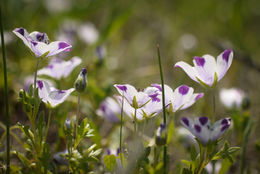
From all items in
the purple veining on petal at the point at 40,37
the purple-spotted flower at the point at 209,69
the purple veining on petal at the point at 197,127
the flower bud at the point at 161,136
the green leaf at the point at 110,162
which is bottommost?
the green leaf at the point at 110,162

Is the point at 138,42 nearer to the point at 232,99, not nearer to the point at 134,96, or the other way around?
the point at 232,99

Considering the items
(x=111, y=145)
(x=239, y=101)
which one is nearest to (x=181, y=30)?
(x=239, y=101)

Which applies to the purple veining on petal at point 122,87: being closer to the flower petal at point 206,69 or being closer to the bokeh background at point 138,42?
the flower petal at point 206,69

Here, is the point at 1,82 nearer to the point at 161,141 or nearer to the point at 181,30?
the point at 161,141

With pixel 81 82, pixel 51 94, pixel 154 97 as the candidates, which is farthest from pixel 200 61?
pixel 51 94

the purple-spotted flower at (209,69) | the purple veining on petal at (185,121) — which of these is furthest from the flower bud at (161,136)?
the purple-spotted flower at (209,69)

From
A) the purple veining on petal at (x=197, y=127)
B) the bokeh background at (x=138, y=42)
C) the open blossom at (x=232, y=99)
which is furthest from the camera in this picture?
the bokeh background at (x=138, y=42)

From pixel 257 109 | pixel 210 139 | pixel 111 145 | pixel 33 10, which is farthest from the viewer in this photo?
pixel 33 10
